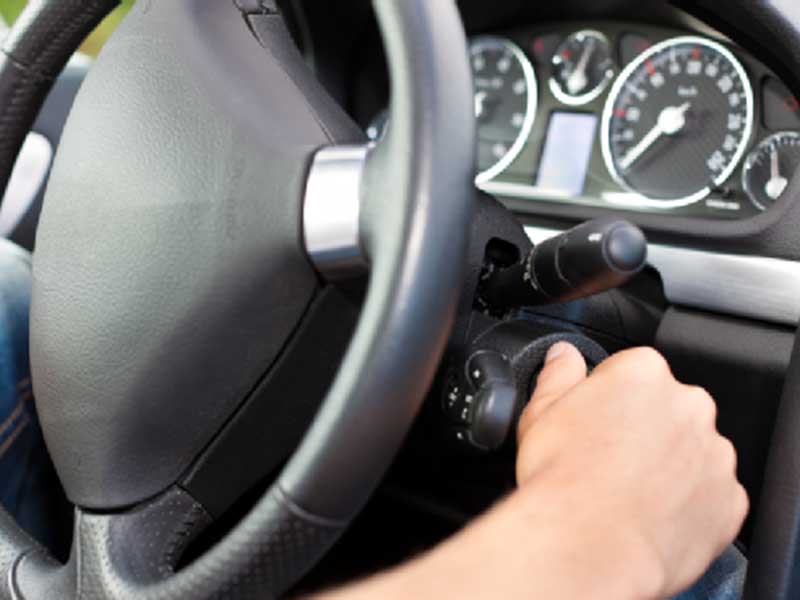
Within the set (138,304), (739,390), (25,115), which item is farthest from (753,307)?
(25,115)

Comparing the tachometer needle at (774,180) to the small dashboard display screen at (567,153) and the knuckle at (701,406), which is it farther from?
the knuckle at (701,406)

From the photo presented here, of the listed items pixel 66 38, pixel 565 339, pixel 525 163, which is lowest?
pixel 525 163

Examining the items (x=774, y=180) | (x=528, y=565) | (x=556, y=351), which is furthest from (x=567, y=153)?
(x=528, y=565)

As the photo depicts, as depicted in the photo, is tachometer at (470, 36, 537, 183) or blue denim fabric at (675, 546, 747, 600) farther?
tachometer at (470, 36, 537, 183)

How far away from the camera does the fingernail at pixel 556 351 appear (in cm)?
72

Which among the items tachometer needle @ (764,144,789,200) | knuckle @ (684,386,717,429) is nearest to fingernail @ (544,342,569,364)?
knuckle @ (684,386,717,429)

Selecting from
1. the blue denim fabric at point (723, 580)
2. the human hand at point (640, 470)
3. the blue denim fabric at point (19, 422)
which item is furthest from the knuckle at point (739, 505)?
the blue denim fabric at point (19, 422)

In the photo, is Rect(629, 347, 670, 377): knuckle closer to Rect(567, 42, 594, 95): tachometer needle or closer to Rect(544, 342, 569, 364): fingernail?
Rect(544, 342, 569, 364): fingernail

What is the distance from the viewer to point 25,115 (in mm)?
836

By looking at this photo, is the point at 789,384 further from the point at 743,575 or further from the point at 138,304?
the point at 138,304

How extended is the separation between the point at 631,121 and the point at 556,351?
21.9 inches

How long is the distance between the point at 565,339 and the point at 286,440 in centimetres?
24

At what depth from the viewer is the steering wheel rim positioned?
48cm

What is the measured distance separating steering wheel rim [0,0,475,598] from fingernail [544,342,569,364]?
22cm
